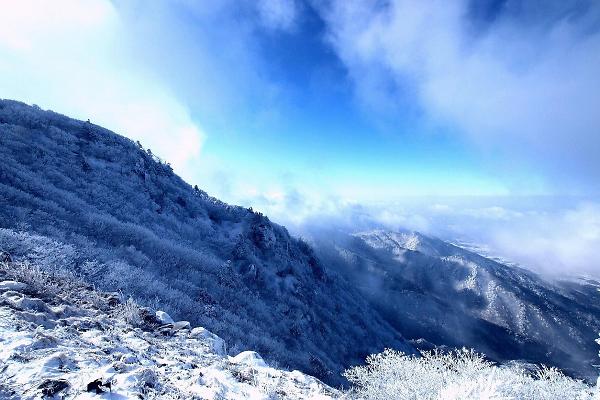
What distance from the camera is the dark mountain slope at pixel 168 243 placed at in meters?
17.9

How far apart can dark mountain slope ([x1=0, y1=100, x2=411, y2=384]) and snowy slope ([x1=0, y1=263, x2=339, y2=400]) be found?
4.80m

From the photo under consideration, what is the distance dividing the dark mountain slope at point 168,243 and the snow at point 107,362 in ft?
19.7

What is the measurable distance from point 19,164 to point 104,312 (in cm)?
2340

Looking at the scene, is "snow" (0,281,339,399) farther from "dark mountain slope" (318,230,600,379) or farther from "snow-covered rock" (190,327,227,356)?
"dark mountain slope" (318,230,600,379)

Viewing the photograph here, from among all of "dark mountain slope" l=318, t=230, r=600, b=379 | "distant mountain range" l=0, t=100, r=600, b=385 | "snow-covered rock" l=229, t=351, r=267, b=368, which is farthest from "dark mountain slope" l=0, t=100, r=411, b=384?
"dark mountain slope" l=318, t=230, r=600, b=379

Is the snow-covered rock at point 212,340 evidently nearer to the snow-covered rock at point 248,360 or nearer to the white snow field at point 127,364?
the white snow field at point 127,364

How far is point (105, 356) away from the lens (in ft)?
22.7

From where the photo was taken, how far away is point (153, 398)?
5.81m

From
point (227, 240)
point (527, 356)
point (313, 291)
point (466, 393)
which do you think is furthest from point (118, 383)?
point (527, 356)

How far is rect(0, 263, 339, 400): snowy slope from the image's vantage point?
5.50 metres

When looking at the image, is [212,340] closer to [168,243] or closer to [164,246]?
[164,246]

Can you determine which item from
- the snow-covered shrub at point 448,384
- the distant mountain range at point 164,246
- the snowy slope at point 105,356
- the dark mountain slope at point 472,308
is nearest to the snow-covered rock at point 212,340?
the snowy slope at point 105,356

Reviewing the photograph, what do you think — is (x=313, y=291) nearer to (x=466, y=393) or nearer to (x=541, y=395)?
(x=541, y=395)

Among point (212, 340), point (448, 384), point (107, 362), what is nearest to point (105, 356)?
point (107, 362)
